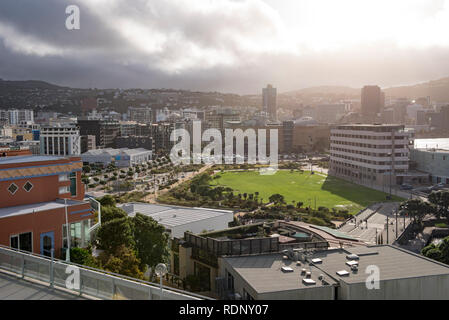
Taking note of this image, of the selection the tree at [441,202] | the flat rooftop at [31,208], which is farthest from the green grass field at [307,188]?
the flat rooftop at [31,208]

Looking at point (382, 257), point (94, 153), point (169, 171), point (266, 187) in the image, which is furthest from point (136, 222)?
point (94, 153)

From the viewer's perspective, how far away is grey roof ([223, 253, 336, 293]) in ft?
23.0

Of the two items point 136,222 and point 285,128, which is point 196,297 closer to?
point 136,222


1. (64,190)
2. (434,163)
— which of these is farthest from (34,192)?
(434,163)

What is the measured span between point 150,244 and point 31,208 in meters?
3.65

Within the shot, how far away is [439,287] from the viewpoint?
24.6 feet

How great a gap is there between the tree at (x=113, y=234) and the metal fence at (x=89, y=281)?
4.50 meters

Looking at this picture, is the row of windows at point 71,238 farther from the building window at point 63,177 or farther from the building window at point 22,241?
the building window at point 63,177

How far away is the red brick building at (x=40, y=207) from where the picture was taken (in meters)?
7.62

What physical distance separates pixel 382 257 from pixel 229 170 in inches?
1308

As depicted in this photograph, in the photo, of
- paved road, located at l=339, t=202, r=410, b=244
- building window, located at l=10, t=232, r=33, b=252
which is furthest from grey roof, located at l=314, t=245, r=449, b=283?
paved road, located at l=339, t=202, r=410, b=244

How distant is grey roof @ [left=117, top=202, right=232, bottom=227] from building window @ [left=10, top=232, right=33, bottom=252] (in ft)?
25.0

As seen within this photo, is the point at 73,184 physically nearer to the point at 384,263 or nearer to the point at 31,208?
A: the point at 31,208

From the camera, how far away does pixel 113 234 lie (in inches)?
394
